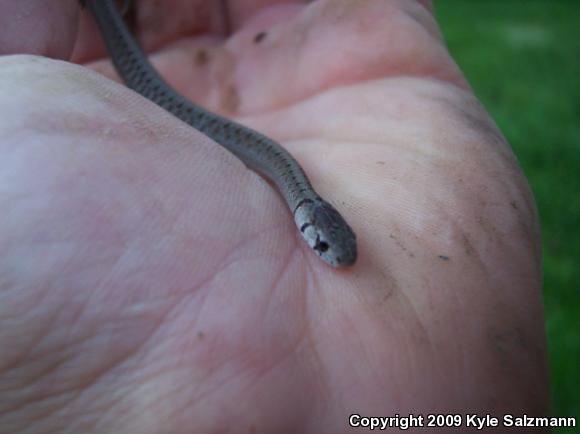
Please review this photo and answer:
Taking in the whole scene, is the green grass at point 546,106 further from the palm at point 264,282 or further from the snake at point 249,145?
the snake at point 249,145

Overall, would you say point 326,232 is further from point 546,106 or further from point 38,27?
point 546,106

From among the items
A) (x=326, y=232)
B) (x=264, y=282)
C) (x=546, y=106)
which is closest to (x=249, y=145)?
(x=326, y=232)

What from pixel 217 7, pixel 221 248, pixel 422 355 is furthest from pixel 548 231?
pixel 221 248

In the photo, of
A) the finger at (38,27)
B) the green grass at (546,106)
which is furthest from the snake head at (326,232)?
the green grass at (546,106)

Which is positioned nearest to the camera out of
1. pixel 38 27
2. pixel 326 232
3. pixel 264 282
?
pixel 264 282

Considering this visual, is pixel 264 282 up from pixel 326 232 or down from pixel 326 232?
up

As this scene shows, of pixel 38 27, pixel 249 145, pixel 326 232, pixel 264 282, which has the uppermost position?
pixel 38 27

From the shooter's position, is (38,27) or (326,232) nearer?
(326,232)

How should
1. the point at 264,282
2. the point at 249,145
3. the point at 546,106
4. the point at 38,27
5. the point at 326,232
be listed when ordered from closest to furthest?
1. the point at 264,282
2. the point at 326,232
3. the point at 38,27
4. the point at 249,145
5. the point at 546,106
